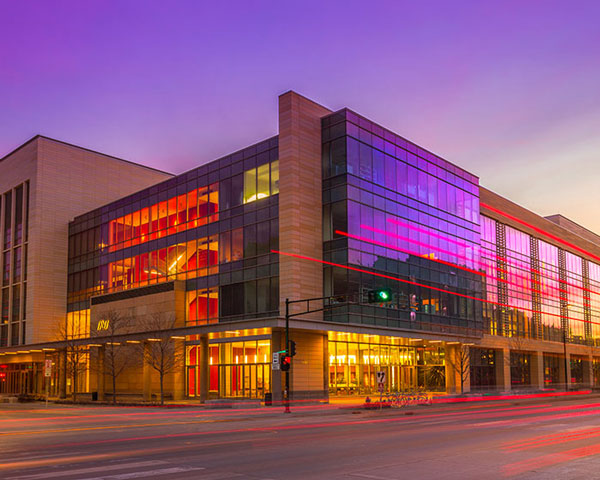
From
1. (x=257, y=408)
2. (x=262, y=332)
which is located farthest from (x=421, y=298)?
(x=257, y=408)

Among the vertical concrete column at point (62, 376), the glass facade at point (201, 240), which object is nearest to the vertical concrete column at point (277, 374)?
the glass facade at point (201, 240)

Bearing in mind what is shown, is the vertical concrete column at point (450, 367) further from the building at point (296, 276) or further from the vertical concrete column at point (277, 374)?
the vertical concrete column at point (277, 374)

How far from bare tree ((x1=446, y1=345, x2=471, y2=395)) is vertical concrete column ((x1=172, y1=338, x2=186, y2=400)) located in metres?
24.2

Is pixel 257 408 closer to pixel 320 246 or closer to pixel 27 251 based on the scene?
pixel 320 246

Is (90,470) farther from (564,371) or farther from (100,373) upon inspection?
(564,371)

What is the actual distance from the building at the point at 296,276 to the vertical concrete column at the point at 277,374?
11 centimetres

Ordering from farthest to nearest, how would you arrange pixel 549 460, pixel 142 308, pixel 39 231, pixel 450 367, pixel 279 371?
1. pixel 39 231
2. pixel 450 367
3. pixel 142 308
4. pixel 279 371
5. pixel 549 460

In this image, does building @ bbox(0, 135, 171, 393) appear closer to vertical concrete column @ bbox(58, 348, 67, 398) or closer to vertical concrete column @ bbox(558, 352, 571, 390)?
vertical concrete column @ bbox(58, 348, 67, 398)

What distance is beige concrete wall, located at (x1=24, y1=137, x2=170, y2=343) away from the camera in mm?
66688

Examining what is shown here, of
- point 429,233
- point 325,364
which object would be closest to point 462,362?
point 429,233

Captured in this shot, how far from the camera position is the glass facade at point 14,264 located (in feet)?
226

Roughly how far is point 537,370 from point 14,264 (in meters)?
59.9

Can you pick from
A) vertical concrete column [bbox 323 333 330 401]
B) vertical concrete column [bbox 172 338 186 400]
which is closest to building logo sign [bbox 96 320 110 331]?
vertical concrete column [bbox 172 338 186 400]

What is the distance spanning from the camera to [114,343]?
54.2 meters
